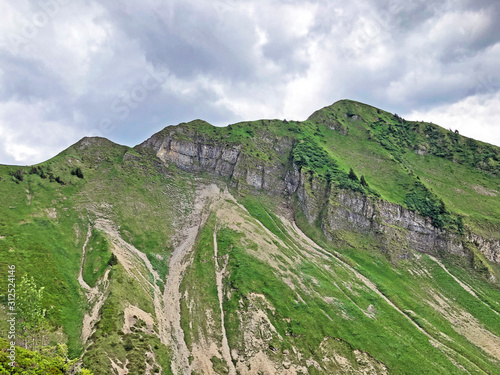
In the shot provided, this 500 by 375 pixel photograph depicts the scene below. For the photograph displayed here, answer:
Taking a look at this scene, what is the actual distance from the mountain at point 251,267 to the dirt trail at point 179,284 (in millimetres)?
650

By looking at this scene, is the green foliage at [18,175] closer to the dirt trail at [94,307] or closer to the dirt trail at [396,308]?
the dirt trail at [94,307]

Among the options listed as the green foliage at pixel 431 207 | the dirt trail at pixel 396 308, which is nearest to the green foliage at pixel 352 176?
the green foliage at pixel 431 207

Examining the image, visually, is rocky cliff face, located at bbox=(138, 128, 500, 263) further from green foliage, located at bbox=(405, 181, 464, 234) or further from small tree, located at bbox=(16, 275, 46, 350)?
small tree, located at bbox=(16, 275, 46, 350)

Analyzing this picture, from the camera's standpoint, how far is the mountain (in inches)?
3600

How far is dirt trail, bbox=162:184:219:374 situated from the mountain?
2.13 feet

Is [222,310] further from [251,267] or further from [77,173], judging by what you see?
[77,173]

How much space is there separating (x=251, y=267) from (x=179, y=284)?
31.8 meters

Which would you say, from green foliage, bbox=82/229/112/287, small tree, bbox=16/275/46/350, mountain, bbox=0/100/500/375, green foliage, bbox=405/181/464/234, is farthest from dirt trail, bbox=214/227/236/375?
green foliage, bbox=405/181/464/234

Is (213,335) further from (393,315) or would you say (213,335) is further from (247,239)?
(393,315)

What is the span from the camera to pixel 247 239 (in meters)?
147

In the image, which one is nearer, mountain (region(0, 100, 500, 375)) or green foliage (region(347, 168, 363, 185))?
mountain (region(0, 100, 500, 375))

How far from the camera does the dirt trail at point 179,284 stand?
3496 inches

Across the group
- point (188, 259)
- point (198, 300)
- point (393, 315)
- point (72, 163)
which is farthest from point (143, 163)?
point (393, 315)

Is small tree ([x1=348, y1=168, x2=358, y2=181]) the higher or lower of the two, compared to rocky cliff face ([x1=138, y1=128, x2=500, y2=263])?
higher
